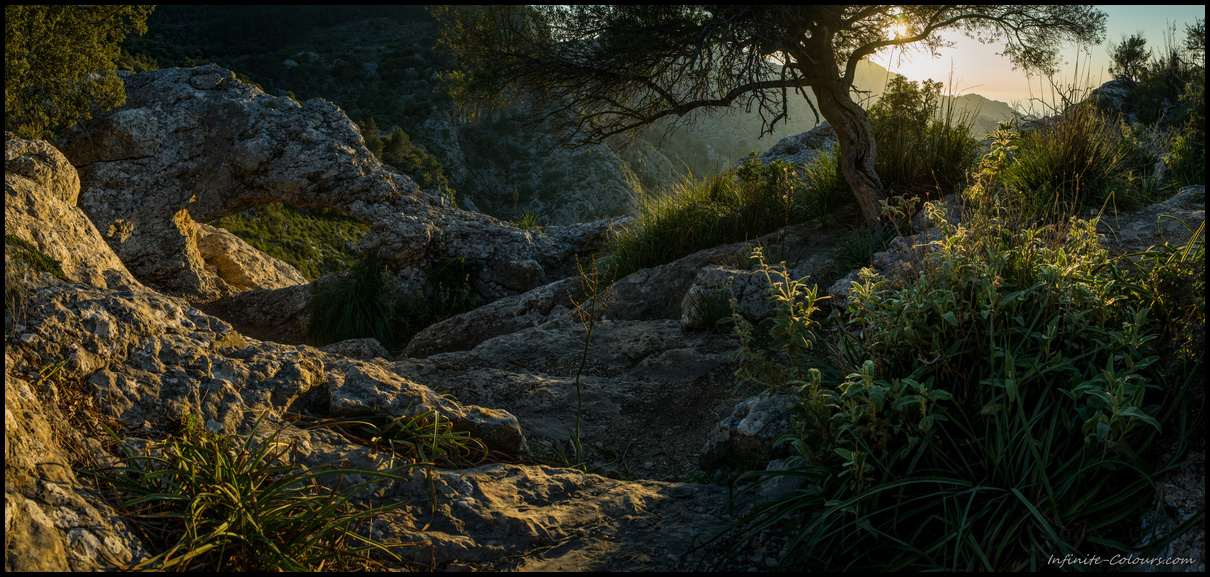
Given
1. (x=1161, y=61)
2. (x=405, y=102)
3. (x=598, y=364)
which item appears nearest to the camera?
(x=598, y=364)

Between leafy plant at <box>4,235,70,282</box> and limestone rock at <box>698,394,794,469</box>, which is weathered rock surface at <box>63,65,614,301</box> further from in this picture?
limestone rock at <box>698,394,794,469</box>

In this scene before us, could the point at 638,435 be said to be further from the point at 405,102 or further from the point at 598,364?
the point at 405,102

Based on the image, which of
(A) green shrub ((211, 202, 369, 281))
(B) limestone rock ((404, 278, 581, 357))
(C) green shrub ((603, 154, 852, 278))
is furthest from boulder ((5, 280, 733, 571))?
(A) green shrub ((211, 202, 369, 281))

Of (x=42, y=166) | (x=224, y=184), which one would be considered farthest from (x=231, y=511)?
(x=224, y=184)

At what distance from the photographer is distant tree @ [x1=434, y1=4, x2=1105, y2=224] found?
6.82m

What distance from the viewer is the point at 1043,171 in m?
5.97

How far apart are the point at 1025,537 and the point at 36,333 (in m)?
3.57

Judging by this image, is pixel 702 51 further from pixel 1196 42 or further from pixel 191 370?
pixel 1196 42

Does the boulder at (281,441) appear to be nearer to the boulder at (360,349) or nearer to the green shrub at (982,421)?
the green shrub at (982,421)

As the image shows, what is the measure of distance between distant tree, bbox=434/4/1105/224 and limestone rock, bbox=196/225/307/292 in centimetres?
540

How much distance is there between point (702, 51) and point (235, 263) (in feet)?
29.3

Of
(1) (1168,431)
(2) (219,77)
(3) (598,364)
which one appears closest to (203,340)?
(3) (598,364)

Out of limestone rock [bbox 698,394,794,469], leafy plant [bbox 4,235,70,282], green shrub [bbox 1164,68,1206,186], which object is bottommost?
limestone rock [bbox 698,394,794,469]

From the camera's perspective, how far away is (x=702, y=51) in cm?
694
